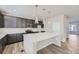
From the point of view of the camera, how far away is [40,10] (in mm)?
2566

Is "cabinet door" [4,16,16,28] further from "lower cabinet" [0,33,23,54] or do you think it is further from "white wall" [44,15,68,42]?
"white wall" [44,15,68,42]

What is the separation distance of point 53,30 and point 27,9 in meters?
1.52

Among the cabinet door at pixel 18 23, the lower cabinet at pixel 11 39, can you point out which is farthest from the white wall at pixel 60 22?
the lower cabinet at pixel 11 39

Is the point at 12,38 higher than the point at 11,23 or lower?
lower

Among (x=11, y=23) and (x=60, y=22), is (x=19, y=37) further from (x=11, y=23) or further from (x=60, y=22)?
(x=60, y=22)

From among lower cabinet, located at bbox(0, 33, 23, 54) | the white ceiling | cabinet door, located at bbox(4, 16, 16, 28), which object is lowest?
lower cabinet, located at bbox(0, 33, 23, 54)

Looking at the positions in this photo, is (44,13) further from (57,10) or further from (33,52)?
(33,52)

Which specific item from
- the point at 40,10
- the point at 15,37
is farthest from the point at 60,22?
the point at 15,37

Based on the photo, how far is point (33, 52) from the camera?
6.89ft

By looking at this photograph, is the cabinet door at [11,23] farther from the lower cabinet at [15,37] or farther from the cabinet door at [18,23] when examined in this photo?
the lower cabinet at [15,37]

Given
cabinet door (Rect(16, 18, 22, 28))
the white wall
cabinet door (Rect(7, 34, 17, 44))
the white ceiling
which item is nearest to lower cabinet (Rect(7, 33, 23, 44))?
cabinet door (Rect(7, 34, 17, 44))

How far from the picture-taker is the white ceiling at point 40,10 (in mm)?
1996

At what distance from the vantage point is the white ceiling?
1996 mm
